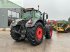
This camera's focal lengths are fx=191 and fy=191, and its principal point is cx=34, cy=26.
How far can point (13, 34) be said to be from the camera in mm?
11023

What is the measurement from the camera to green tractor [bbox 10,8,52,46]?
32.2ft

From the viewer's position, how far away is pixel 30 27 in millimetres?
9930

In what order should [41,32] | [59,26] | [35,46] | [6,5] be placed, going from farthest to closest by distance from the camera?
[6,5] < [59,26] < [41,32] < [35,46]

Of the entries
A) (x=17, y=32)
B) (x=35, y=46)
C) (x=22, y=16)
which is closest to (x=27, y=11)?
(x=22, y=16)

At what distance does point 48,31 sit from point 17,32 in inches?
104

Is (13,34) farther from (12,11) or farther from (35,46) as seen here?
(12,11)

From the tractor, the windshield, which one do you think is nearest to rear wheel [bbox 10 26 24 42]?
the windshield

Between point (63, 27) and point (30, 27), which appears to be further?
point (63, 27)

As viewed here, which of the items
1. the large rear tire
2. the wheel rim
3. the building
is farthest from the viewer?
the building

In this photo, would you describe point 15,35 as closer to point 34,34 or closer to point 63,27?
point 34,34

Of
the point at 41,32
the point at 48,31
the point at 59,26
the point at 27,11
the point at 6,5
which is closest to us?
the point at 41,32

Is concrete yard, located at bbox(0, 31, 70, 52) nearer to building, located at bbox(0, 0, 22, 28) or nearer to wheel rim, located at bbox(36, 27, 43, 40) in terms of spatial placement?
wheel rim, located at bbox(36, 27, 43, 40)

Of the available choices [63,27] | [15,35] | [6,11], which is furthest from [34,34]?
[6,11]

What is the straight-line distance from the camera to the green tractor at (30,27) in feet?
32.2
